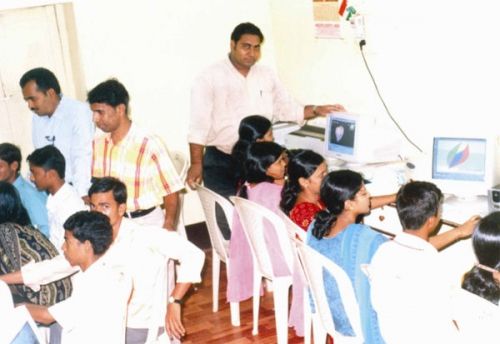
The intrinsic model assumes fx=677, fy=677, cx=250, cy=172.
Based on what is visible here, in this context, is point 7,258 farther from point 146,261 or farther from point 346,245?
point 346,245

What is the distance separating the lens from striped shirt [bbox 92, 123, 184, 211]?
3.29 meters

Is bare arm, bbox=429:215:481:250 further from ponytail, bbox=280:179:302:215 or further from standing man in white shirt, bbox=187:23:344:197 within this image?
standing man in white shirt, bbox=187:23:344:197

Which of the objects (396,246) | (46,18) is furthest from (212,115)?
(396,246)

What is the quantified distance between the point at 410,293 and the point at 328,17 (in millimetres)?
2489

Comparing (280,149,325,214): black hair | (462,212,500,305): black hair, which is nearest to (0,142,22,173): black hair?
(280,149,325,214): black hair

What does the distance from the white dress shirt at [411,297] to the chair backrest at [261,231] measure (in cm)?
83

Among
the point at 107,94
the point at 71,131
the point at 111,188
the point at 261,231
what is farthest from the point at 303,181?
the point at 71,131

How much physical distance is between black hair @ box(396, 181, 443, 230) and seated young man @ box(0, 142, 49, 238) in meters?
1.75

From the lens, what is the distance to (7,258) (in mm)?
2693

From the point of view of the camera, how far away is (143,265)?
2498mm

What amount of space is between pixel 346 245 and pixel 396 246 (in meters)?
0.24

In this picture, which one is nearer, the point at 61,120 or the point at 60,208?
the point at 60,208

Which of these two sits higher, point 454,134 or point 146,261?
point 454,134

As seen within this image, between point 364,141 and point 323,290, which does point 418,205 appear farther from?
point 364,141
